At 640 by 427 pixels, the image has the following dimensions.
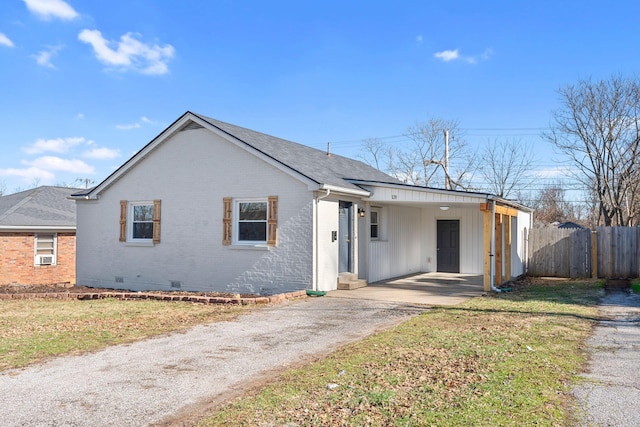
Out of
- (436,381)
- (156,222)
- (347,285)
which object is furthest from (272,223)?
(436,381)

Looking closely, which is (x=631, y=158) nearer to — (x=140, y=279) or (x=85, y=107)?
(x=140, y=279)

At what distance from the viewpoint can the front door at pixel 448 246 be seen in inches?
730

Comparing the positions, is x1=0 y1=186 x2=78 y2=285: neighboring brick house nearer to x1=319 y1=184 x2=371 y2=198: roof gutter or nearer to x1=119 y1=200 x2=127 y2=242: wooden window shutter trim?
x1=119 y1=200 x2=127 y2=242: wooden window shutter trim

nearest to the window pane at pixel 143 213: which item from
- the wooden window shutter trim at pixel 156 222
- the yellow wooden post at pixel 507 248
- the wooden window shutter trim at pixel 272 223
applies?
the wooden window shutter trim at pixel 156 222

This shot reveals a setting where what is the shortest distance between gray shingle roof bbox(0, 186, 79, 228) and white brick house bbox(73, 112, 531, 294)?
14.4 ft

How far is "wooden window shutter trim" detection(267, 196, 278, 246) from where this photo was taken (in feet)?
41.5

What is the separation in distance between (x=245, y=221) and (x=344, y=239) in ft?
→ 9.15

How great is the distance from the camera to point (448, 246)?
18.8 meters

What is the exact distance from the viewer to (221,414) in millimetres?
4258

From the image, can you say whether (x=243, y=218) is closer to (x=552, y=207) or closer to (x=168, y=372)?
(x=168, y=372)

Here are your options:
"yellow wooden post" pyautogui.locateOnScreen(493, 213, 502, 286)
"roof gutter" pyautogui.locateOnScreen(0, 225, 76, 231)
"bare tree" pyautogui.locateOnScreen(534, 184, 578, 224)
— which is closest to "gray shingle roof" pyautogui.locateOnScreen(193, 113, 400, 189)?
"yellow wooden post" pyautogui.locateOnScreen(493, 213, 502, 286)

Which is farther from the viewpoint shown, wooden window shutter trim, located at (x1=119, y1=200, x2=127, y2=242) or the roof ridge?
the roof ridge

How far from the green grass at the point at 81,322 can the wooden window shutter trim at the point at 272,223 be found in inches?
99.3

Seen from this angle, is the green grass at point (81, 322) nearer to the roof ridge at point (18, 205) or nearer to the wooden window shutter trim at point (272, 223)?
the wooden window shutter trim at point (272, 223)
